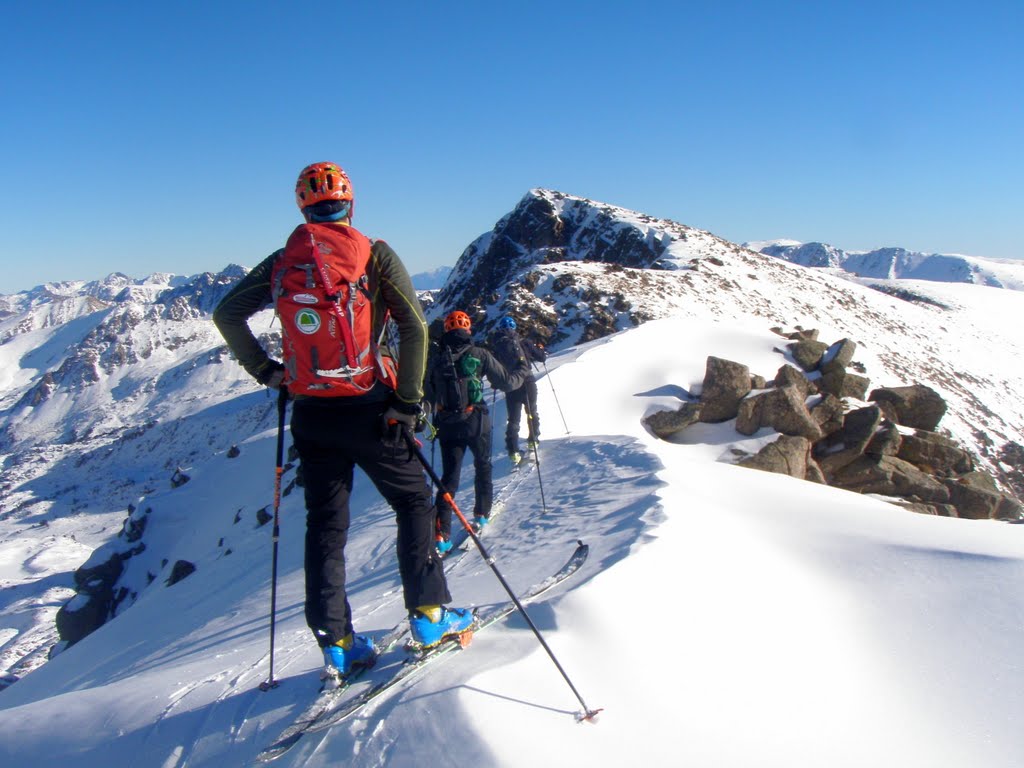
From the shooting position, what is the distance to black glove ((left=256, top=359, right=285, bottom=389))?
403 cm

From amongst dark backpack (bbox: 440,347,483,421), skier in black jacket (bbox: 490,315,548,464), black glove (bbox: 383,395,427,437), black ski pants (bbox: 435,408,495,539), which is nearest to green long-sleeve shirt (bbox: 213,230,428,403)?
black glove (bbox: 383,395,427,437)

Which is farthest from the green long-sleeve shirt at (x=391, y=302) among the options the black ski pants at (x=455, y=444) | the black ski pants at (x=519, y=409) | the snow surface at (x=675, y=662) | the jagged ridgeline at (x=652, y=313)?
the jagged ridgeline at (x=652, y=313)

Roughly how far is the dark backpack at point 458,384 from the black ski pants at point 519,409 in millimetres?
4142

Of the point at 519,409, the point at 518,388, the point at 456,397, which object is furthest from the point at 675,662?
the point at 519,409

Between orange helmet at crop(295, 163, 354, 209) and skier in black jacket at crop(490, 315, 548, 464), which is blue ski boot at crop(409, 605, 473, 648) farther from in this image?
skier in black jacket at crop(490, 315, 548, 464)

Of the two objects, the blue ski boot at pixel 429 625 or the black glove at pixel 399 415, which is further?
the blue ski boot at pixel 429 625

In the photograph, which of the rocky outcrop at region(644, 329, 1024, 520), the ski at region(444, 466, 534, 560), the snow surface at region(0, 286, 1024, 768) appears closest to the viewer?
the snow surface at region(0, 286, 1024, 768)

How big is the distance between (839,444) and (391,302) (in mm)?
14789

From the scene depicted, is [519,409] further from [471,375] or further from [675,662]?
[675,662]

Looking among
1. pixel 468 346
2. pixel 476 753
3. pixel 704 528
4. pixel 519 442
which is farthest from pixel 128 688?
pixel 519 442

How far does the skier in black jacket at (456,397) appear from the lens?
7355mm

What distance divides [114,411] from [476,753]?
9272 inches

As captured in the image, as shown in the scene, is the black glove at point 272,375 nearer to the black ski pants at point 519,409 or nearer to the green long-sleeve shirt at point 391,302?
the green long-sleeve shirt at point 391,302

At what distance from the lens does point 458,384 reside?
736 centimetres
